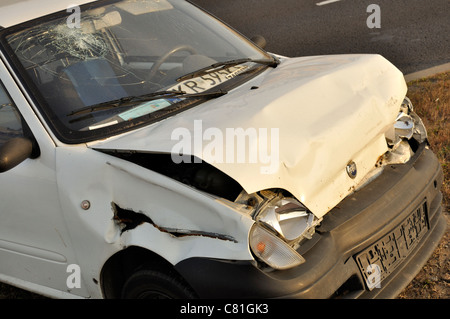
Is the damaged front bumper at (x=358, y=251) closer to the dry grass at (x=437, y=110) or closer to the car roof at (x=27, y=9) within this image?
the dry grass at (x=437, y=110)

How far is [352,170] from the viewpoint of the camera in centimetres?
295

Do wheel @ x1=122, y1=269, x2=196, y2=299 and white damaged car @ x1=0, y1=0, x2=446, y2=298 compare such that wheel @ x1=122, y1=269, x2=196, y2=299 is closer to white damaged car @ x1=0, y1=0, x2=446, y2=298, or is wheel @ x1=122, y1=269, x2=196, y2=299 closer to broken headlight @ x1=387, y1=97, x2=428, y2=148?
white damaged car @ x1=0, y1=0, x2=446, y2=298

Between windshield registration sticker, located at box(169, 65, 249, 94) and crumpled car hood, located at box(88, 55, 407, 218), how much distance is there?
170 millimetres

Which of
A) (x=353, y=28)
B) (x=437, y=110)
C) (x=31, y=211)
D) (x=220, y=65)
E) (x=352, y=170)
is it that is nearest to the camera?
(x=352, y=170)

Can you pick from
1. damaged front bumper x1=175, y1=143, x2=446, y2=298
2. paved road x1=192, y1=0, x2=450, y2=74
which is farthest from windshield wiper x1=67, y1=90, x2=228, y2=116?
paved road x1=192, y1=0, x2=450, y2=74

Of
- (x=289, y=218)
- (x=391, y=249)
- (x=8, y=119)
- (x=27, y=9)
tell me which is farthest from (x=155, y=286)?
(x=27, y=9)

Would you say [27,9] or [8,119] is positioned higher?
[27,9]

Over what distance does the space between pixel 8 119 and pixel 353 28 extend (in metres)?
6.22

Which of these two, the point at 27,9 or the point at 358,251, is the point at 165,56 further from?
the point at 358,251

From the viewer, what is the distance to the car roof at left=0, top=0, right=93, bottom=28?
3.56 metres

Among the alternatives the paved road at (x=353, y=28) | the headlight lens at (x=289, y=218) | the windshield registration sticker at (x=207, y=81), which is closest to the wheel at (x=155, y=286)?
the headlight lens at (x=289, y=218)

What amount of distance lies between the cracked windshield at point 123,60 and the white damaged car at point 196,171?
0.01 m

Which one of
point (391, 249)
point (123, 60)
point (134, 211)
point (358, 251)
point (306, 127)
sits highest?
point (123, 60)

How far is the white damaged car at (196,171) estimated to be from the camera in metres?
2.57
